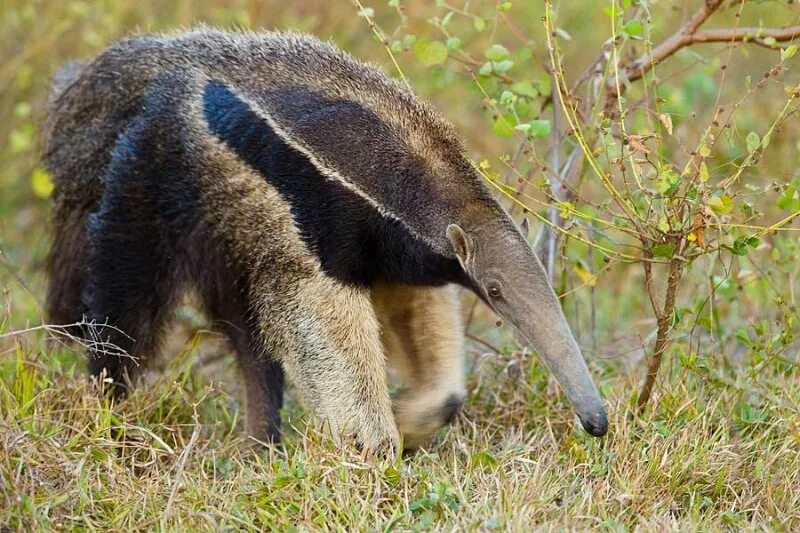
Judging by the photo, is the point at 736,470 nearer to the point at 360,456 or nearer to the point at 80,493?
the point at 360,456

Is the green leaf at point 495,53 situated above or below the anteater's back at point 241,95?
above

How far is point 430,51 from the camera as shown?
5926 millimetres

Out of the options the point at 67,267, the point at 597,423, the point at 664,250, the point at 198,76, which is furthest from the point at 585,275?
the point at 67,267

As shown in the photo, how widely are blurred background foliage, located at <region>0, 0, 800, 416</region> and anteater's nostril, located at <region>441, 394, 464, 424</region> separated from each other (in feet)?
2.92

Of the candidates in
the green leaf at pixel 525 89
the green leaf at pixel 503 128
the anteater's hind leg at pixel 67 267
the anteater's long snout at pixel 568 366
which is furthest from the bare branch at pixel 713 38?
the anteater's hind leg at pixel 67 267

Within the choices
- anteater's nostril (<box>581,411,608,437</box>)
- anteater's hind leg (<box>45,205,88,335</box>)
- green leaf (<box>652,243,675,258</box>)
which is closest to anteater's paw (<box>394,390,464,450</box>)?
anteater's nostril (<box>581,411,608,437</box>)

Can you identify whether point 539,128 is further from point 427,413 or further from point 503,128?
point 427,413

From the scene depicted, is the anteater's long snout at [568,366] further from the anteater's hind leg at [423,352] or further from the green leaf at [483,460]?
the anteater's hind leg at [423,352]

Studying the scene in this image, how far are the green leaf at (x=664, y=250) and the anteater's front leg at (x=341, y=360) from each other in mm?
1330

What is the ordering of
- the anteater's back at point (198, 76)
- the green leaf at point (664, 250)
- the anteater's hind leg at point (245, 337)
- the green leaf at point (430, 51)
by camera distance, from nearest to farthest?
the green leaf at point (664, 250), the anteater's back at point (198, 76), the anteater's hind leg at point (245, 337), the green leaf at point (430, 51)

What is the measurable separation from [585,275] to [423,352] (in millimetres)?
925

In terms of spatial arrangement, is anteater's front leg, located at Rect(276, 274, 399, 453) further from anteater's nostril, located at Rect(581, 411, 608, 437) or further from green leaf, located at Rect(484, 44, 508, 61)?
green leaf, located at Rect(484, 44, 508, 61)

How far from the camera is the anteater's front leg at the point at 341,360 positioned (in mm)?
5168

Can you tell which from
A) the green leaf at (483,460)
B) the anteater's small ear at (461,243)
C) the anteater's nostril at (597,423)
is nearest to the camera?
the anteater's nostril at (597,423)
